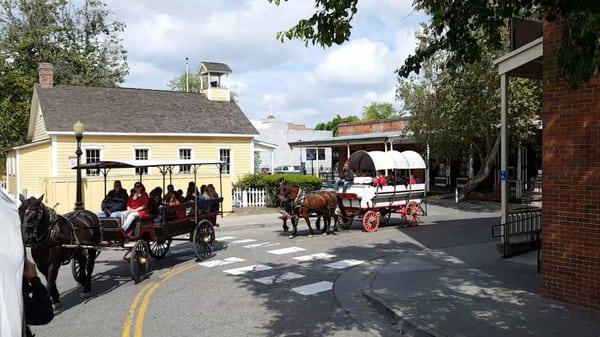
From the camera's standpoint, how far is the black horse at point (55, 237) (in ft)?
25.5

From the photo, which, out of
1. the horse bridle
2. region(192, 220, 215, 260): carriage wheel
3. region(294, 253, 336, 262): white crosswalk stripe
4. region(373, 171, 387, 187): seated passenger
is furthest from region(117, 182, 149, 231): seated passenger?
region(373, 171, 387, 187): seated passenger

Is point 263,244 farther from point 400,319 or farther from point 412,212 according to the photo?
point 400,319

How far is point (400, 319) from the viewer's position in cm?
Answer: 725

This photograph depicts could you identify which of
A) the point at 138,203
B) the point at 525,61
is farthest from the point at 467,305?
the point at 138,203

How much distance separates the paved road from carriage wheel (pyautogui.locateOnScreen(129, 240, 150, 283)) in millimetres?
201

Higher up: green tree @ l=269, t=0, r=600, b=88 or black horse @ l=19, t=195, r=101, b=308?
green tree @ l=269, t=0, r=600, b=88

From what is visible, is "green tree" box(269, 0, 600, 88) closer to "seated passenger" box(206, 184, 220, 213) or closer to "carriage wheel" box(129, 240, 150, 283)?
"carriage wheel" box(129, 240, 150, 283)

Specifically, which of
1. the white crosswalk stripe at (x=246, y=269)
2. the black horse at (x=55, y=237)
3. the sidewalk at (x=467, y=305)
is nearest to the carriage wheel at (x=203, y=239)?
the white crosswalk stripe at (x=246, y=269)

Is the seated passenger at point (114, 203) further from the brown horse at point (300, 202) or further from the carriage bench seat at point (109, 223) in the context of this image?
the brown horse at point (300, 202)

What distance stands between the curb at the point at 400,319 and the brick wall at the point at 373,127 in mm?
32001

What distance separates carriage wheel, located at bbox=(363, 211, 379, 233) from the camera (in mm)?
16922

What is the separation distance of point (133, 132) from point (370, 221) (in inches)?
562

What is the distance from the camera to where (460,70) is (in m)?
23.5

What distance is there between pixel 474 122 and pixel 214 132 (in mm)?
13397
